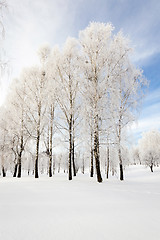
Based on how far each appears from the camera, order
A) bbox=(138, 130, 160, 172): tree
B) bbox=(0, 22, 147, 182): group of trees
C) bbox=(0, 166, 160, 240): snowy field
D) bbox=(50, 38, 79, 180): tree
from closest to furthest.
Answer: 1. bbox=(0, 166, 160, 240): snowy field
2. bbox=(0, 22, 147, 182): group of trees
3. bbox=(50, 38, 79, 180): tree
4. bbox=(138, 130, 160, 172): tree

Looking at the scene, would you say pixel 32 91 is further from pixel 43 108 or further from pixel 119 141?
pixel 119 141

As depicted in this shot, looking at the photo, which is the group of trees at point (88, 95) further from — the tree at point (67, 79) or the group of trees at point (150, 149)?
A: the group of trees at point (150, 149)

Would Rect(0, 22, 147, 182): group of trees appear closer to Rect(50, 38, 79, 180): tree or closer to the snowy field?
Rect(50, 38, 79, 180): tree

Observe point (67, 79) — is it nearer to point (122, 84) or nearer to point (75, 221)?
point (122, 84)

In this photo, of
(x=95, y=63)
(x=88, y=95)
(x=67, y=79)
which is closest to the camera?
(x=88, y=95)

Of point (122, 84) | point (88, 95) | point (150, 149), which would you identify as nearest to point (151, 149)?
point (150, 149)

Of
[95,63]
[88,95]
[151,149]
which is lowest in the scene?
[151,149]

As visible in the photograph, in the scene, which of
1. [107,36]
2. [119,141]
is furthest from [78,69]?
[119,141]

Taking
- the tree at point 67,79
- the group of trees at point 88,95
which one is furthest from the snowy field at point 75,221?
the tree at point 67,79

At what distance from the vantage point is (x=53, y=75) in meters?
10.6

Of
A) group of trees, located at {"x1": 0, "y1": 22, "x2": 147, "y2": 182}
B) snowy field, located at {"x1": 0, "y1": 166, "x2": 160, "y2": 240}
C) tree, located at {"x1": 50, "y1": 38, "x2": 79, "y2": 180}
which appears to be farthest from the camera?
tree, located at {"x1": 50, "y1": 38, "x2": 79, "y2": 180}

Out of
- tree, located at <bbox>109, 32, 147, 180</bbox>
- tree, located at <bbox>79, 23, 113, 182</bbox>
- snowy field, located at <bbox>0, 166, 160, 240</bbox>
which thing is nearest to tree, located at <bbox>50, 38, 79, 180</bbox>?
tree, located at <bbox>79, 23, 113, 182</bbox>

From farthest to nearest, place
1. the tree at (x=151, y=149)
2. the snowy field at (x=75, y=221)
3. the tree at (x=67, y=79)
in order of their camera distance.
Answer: the tree at (x=151, y=149), the tree at (x=67, y=79), the snowy field at (x=75, y=221)

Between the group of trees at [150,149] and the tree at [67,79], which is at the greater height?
the tree at [67,79]
